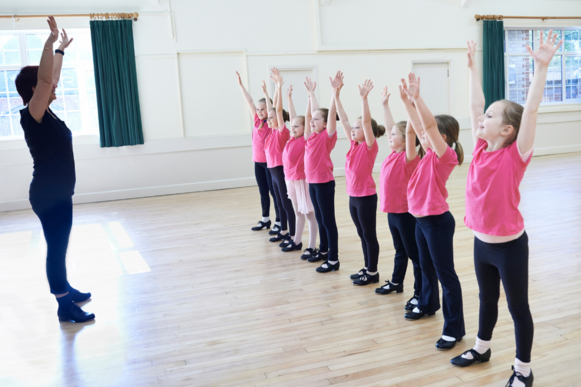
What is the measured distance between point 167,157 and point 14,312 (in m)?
4.59

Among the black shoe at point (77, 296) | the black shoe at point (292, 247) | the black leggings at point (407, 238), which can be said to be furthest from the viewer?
the black shoe at point (292, 247)

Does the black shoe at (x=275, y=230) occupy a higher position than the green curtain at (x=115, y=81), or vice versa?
the green curtain at (x=115, y=81)

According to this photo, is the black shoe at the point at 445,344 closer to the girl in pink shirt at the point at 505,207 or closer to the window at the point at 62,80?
the girl in pink shirt at the point at 505,207

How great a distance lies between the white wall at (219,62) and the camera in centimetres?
693

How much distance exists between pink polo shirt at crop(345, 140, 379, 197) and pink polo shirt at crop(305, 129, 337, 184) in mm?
380

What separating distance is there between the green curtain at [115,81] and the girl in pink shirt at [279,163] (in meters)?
3.49

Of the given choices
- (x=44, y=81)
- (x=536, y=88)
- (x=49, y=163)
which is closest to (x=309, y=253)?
(x=49, y=163)

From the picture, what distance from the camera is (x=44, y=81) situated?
2.29m

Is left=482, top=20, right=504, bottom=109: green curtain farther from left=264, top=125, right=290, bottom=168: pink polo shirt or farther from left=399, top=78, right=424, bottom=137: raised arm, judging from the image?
left=399, top=78, right=424, bottom=137: raised arm

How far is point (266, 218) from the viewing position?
15.6 ft

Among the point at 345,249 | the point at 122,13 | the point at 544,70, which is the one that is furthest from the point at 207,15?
the point at 544,70

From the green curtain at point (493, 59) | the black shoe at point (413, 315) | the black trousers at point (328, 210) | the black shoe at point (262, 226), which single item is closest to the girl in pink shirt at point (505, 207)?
the black shoe at point (413, 315)

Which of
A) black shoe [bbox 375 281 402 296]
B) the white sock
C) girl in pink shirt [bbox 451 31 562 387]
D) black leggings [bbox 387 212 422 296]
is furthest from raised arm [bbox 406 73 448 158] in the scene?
black shoe [bbox 375 281 402 296]

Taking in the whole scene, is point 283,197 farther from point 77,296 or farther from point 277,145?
point 77,296
